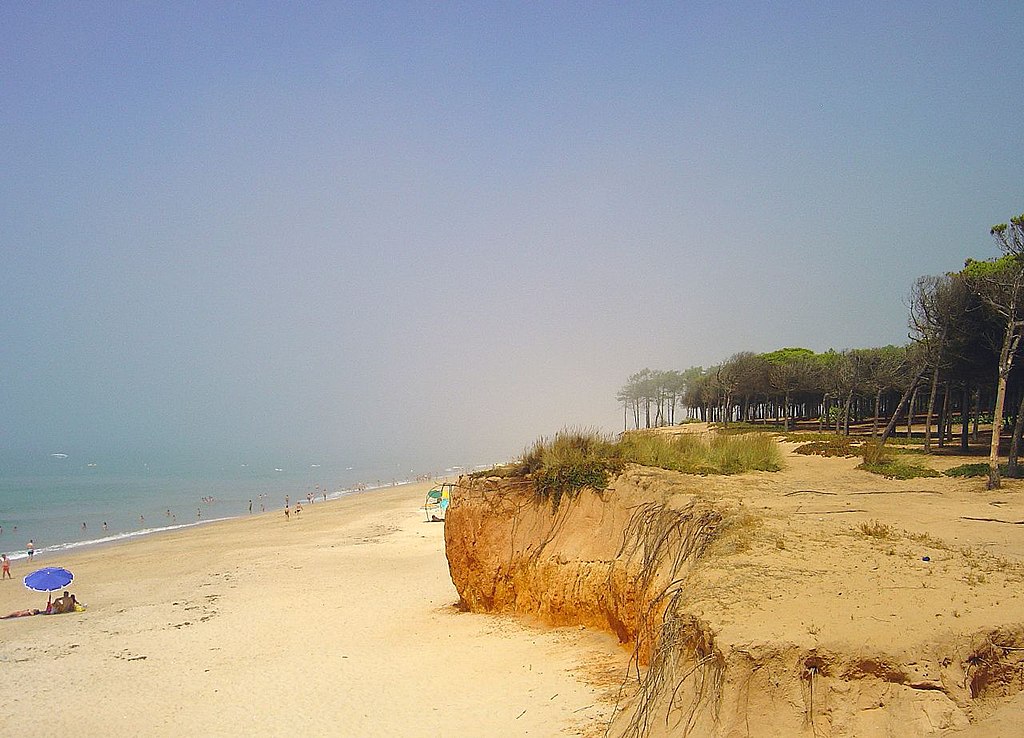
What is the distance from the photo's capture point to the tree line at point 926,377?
20.4 m

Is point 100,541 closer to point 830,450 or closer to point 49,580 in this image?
point 49,580

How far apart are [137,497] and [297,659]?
60.5 meters

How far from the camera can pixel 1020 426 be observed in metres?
18.0

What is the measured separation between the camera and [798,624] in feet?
16.9

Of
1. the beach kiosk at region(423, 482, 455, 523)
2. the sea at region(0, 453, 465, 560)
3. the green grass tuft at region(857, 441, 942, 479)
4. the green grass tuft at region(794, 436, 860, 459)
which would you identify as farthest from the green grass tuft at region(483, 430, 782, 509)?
the sea at region(0, 453, 465, 560)

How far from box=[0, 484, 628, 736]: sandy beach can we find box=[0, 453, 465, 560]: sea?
737 inches

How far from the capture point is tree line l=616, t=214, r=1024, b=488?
20375 millimetres

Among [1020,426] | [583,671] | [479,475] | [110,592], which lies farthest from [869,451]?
[110,592]

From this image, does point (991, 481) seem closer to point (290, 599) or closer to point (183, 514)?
point (290, 599)

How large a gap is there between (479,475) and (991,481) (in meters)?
11.9

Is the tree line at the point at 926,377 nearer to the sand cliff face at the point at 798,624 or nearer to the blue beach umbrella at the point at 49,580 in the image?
the sand cliff face at the point at 798,624

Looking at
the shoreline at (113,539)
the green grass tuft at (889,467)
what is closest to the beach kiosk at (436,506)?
the shoreline at (113,539)

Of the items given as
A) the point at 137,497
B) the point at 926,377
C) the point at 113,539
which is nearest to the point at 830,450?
the point at 926,377

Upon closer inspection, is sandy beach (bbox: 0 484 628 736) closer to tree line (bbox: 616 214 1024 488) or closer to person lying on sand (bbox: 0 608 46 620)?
person lying on sand (bbox: 0 608 46 620)
